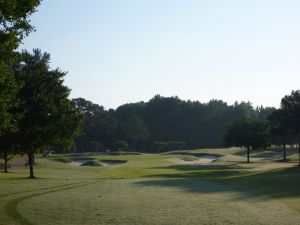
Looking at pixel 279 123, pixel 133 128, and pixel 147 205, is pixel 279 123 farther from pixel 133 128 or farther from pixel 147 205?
pixel 133 128

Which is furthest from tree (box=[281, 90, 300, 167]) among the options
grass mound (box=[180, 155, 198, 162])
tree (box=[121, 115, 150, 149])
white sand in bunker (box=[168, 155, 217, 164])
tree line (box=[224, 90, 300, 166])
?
tree (box=[121, 115, 150, 149])

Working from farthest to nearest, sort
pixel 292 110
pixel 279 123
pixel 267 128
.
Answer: pixel 267 128 → pixel 279 123 → pixel 292 110

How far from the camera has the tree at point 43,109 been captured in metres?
47.7

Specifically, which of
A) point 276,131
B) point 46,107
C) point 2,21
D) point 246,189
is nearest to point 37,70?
point 46,107

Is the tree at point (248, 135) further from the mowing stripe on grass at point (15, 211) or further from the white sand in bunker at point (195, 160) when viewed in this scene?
the mowing stripe on grass at point (15, 211)

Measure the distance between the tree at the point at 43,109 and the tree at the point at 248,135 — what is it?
53.0m

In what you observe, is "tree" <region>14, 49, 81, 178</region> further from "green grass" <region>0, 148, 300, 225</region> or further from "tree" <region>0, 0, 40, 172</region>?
"tree" <region>0, 0, 40, 172</region>

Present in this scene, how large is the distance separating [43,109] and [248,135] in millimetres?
57971

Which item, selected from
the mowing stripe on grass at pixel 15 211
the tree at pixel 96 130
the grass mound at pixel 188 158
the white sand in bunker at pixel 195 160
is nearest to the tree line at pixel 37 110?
the mowing stripe on grass at pixel 15 211

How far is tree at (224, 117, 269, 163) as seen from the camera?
9844 centimetres

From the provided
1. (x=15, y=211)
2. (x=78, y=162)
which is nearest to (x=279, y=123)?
(x=78, y=162)

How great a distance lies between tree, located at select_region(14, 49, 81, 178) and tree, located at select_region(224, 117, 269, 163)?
53.0 m

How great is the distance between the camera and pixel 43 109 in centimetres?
4831

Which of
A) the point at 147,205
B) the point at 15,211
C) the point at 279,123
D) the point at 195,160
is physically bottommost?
the point at 195,160
